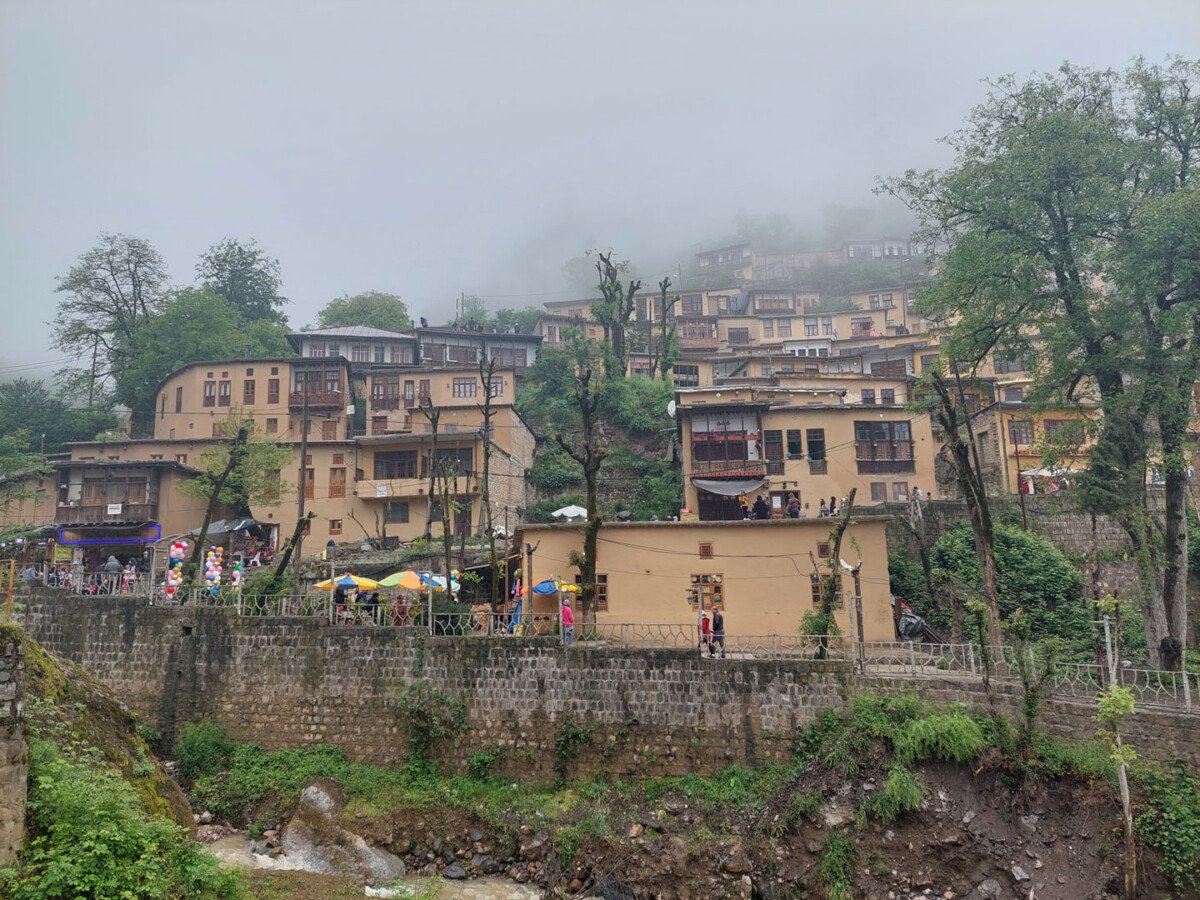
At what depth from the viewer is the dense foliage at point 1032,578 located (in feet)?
77.0

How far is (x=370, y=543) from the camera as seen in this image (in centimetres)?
3278

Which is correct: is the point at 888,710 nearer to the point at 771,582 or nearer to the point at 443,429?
the point at 771,582

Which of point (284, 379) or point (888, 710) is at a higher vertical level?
point (284, 379)

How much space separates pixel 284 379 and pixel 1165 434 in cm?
3957

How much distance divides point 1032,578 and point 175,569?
27427 mm

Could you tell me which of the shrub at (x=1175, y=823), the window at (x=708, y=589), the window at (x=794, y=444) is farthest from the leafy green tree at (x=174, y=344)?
the shrub at (x=1175, y=823)

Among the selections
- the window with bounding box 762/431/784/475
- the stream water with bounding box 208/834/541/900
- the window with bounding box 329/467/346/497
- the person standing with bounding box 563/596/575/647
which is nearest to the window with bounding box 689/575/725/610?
the person standing with bounding box 563/596/575/647

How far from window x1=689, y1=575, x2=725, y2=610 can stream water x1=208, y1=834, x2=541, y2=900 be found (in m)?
9.78

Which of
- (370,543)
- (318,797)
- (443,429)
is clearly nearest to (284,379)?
(443,429)

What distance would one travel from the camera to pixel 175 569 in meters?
22.3

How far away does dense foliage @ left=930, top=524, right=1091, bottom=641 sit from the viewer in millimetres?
23469

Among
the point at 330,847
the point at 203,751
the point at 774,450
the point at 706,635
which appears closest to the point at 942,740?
the point at 706,635

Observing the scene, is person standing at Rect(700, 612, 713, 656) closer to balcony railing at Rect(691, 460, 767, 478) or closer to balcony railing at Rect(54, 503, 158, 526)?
balcony railing at Rect(691, 460, 767, 478)

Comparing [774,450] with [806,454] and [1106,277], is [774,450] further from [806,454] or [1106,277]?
[1106,277]
